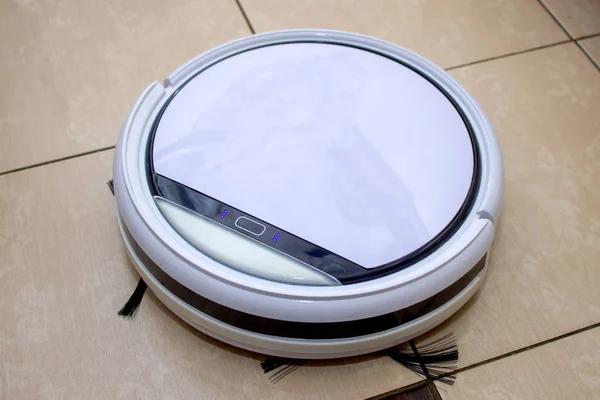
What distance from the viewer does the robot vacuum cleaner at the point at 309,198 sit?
0.67m

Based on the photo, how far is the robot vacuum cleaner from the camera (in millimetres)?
673

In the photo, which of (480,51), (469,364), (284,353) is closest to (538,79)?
(480,51)

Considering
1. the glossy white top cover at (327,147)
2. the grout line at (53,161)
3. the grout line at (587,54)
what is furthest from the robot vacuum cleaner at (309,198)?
the grout line at (587,54)

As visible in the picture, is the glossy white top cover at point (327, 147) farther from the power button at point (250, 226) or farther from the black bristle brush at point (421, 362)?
the black bristle brush at point (421, 362)

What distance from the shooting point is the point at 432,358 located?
0.75 metres

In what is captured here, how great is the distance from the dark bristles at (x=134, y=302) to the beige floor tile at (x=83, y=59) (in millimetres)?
261

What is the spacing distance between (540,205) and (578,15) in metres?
0.45

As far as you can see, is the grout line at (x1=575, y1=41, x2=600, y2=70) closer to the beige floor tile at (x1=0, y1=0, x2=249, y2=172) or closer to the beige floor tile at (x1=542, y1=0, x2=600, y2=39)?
the beige floor tile at (x1=542, y1=0, x2=600, y2=39)

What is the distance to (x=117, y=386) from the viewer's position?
0.73m

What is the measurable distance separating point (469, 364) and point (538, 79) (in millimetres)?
528

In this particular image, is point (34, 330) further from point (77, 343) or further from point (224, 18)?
point (224, 18)

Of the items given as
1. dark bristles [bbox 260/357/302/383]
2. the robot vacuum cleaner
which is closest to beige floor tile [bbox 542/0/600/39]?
the robot vacuum cleaner

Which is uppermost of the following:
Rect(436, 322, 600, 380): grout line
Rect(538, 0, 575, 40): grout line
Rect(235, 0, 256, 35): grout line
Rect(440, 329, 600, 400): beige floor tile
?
Rect(235, 0, 256, 35): grout line

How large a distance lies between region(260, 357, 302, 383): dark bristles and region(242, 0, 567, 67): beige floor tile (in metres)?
0.58
